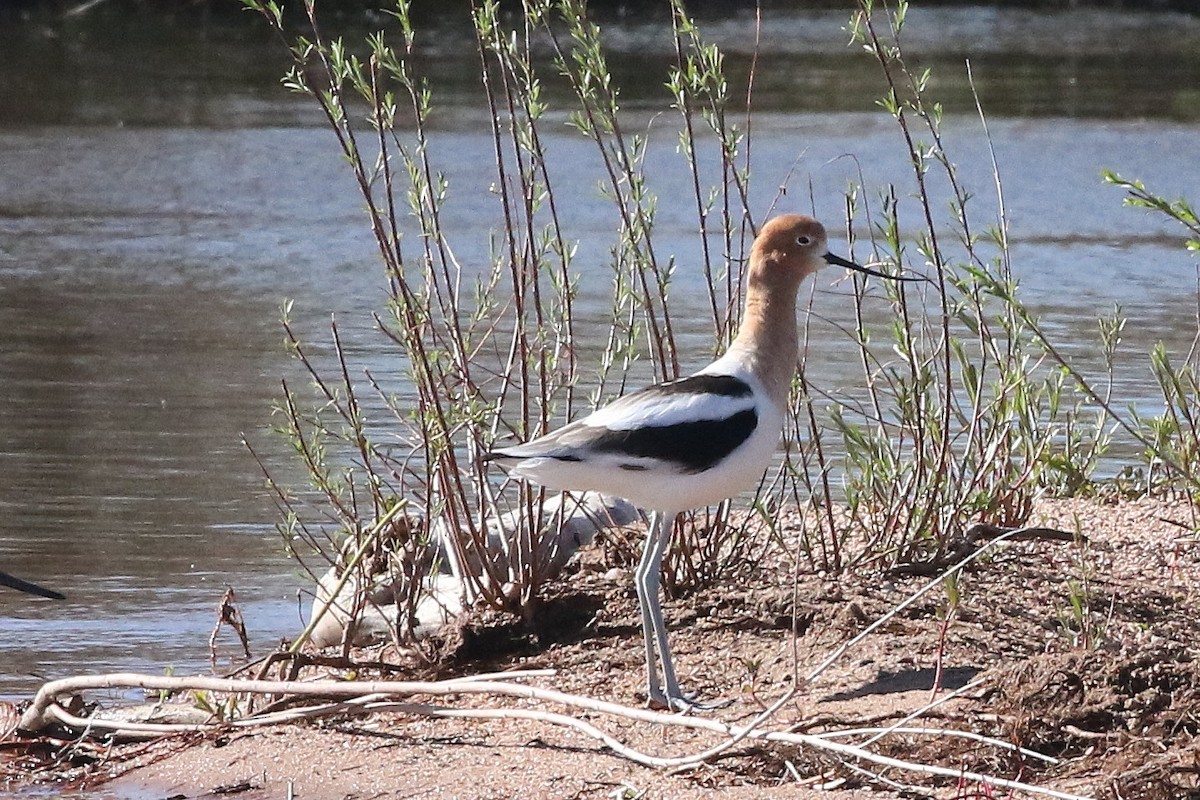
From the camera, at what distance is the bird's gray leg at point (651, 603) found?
466cm

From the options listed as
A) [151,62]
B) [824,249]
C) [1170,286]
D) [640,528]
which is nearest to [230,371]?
[640,528]

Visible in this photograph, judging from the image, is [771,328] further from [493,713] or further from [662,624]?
[493,713]

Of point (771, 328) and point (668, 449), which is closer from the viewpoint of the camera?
point (668, 449)

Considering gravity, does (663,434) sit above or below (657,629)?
above

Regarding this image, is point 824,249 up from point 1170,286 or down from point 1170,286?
up

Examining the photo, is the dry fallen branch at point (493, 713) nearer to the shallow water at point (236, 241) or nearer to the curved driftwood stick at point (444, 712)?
the curved driftwood stick at point (444, 712)

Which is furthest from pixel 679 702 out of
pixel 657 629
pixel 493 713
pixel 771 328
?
pixel 771 328

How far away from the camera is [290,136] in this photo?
17734 mm

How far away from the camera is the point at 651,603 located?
4664 mm

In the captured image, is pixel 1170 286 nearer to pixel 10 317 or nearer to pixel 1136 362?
pixel 1136 362

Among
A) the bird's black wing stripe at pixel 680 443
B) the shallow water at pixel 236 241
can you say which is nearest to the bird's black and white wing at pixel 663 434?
the bird's black wing stripe at pixel 680 443

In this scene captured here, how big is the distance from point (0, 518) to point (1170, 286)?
7.66m

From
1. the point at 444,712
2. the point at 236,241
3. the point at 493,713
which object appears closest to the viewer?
the point at 493,713

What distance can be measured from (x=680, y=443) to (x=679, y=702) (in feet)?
2.05
